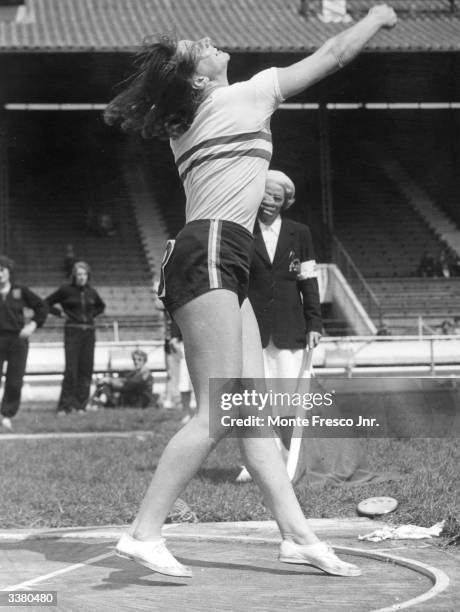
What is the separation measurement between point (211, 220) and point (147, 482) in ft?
10.1

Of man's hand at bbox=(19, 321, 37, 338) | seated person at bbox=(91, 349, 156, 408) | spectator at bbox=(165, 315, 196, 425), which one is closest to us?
Result: man's hand at bbox=(19, 321, 37, 338)

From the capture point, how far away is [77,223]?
97.5ft

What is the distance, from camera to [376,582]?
4070mm

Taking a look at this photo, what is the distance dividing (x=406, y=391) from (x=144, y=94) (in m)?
3.84

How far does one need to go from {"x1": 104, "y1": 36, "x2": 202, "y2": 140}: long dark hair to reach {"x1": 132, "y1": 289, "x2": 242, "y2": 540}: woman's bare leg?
23.7 inches

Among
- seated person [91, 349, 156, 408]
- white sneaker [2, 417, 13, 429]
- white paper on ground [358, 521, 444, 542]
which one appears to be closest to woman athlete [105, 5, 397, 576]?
white paper on ground [358, 521, 444, 542]

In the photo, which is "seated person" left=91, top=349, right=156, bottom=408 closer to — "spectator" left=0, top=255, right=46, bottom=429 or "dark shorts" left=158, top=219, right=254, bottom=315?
"spectator" left=0, top=255, right=46, bottom=429

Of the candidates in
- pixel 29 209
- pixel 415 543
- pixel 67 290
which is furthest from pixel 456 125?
pixel 415 543

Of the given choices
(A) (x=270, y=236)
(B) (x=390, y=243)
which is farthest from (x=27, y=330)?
(B) (x=390, y=243)

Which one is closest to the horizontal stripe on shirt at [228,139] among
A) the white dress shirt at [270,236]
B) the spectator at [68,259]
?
the white dress shirt at [270,236]

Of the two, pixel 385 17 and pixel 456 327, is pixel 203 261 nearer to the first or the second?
pixel 385 17

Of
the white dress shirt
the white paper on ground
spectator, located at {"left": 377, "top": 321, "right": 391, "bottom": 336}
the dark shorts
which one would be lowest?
the white paper on ground

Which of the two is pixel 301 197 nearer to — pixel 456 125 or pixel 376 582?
pixel 456 125

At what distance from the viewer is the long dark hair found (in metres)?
4.12
